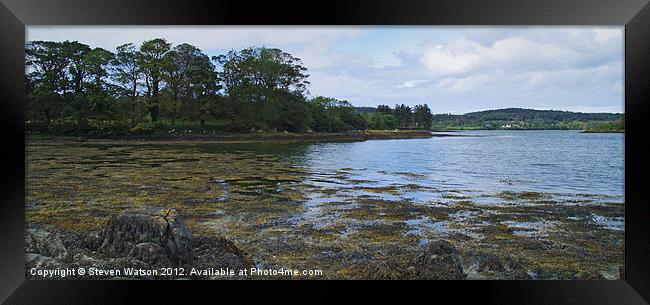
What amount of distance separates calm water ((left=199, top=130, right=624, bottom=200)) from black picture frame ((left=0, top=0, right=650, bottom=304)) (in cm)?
282

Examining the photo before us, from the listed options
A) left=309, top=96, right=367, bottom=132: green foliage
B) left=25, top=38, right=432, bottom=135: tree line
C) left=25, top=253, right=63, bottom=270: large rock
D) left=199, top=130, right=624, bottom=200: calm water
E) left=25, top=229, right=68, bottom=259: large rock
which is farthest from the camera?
left=309, top=96, right=367, bottom=132: green foliage

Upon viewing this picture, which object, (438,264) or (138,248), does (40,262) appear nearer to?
(138,248)

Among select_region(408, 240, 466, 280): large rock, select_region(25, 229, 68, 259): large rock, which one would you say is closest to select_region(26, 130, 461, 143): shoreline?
select_region(25, 229, 68, 259): large rock

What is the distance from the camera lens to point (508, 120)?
638 centimetres

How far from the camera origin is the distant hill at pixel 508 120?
6.22 metres

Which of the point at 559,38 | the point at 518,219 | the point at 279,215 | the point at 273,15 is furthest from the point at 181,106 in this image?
the point at 559,38

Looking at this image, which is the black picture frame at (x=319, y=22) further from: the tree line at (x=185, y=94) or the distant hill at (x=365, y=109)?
the distant hill at (x=365, y=109)

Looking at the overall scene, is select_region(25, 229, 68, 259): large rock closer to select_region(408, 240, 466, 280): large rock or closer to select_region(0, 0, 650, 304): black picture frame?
select_region(0, 0, 650, 304): black picture frame

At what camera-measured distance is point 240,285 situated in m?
3.21

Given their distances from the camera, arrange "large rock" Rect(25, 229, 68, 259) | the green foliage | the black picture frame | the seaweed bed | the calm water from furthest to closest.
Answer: the green foliage < the calm water < the seaweed bed < "large rock" Rect(25, 229, 68, 259) < the black picture frame

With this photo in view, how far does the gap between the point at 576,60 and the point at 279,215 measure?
14.3 feet

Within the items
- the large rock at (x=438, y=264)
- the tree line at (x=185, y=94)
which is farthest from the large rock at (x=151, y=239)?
the tree line at (x=185, y=94)

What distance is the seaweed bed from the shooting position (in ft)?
13.8

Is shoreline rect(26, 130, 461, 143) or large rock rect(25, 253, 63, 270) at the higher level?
shoreline rect(26, 130, 461, 143)
